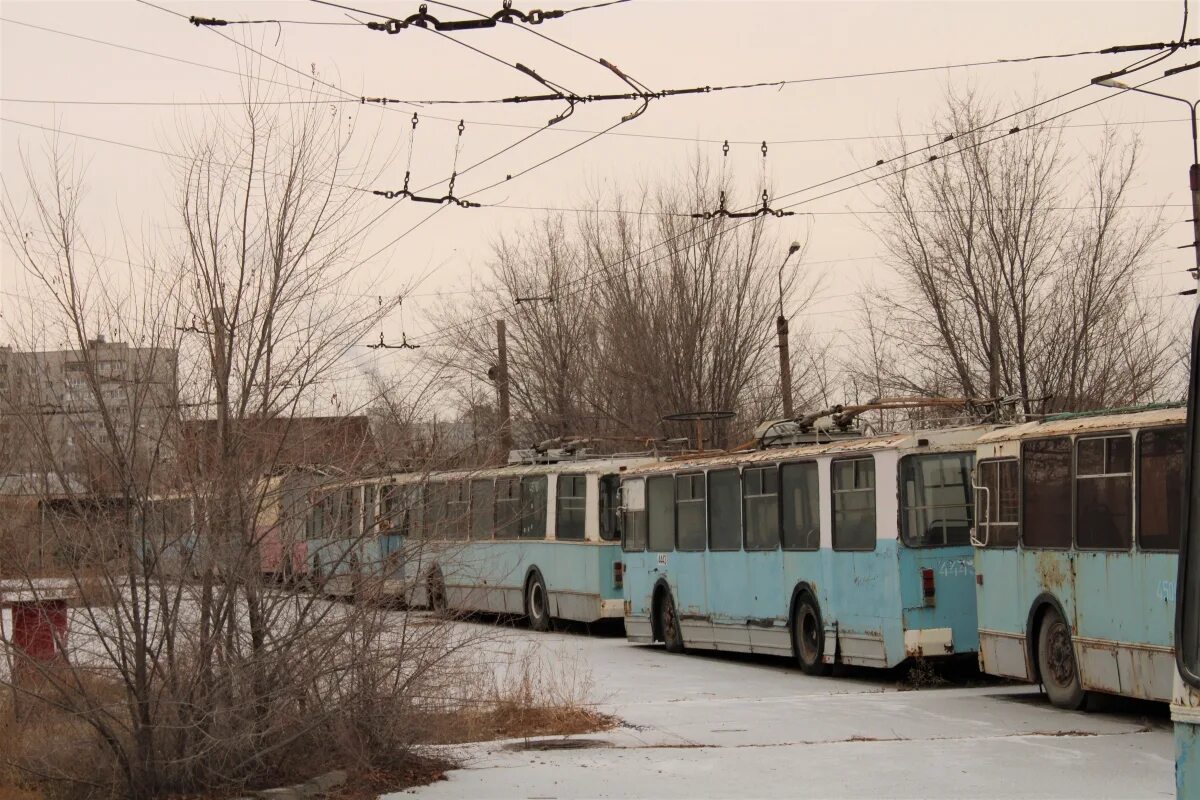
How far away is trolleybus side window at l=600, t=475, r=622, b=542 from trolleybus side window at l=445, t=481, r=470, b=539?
13232 millimetres

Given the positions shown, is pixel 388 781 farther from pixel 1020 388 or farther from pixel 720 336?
pixel 720 336

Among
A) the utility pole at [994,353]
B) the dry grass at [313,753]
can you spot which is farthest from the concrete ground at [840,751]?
the utility pole at [994,353]

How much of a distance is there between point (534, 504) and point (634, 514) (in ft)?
11.6

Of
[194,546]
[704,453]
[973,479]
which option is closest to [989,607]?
[973,479]

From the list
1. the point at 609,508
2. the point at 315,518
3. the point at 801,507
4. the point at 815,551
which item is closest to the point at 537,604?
the point at 609,508

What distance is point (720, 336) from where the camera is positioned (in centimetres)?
3419

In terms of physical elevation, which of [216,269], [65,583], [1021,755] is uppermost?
[216,269]

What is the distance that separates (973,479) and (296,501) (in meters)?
7.94

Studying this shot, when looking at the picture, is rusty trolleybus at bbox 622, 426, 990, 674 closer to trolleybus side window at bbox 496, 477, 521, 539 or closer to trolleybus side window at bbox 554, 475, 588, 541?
trolleybus side window at bbox 554, 475, 588, 541

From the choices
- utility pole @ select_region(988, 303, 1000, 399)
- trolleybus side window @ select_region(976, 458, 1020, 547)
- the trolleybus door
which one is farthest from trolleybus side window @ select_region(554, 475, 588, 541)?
the trolleybus door

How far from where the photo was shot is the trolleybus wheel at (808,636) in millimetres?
17891

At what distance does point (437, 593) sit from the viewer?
10.5 m

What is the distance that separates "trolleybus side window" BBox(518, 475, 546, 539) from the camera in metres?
25.8

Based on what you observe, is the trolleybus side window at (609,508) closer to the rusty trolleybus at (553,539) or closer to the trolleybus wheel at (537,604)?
the rusty trolleybus at (553,539)
